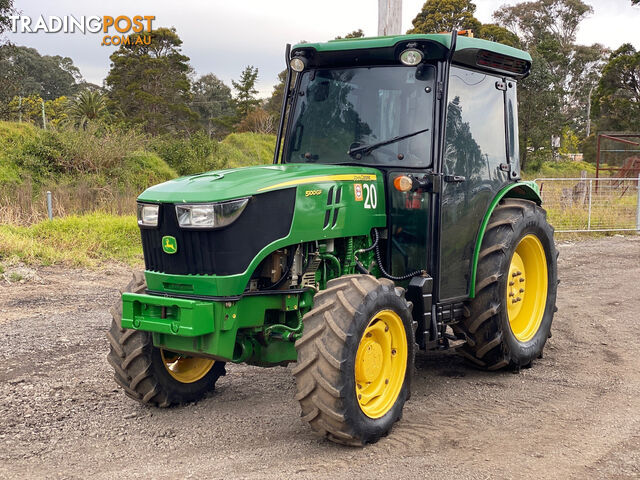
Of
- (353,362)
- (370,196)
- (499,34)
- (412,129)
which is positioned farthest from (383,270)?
(499,34)

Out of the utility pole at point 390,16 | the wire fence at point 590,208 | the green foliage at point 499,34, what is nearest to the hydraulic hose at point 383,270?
the utility pole at point 390,16

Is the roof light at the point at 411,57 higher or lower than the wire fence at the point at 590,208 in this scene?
higher

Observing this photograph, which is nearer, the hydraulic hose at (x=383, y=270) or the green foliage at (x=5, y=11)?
the hydraulic hose at (x=383, y=270)

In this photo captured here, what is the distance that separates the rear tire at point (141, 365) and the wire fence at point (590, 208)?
40.7 feet

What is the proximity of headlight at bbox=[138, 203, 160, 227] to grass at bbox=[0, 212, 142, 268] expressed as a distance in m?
7.19

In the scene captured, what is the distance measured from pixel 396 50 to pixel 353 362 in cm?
226

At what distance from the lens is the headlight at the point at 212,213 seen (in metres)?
4.21

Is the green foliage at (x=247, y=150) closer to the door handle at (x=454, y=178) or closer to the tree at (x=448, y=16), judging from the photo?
the tree at (x=448, y=16)

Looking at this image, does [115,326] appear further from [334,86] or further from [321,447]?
[334,86]

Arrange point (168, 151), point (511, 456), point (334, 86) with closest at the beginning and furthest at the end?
1. point (511, 456)
2. point (334, 86)
3. point (168, 151)

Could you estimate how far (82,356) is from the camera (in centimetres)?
646

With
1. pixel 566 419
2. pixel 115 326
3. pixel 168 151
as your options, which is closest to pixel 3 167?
pixel 168 151

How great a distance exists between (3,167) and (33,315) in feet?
52.1

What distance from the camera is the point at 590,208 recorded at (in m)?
15.9
